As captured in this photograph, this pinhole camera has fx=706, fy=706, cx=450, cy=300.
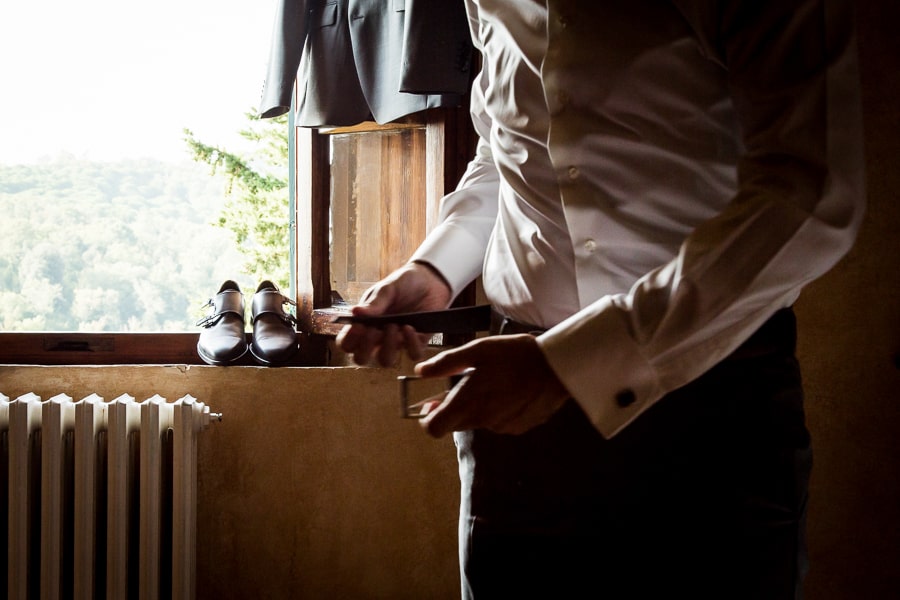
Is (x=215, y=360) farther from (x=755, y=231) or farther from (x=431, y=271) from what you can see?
(x=755, y=231)

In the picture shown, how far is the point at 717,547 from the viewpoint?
646 mm

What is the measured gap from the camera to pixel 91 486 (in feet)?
6.09

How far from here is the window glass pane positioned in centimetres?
229

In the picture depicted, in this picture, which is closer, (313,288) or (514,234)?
(514,234)

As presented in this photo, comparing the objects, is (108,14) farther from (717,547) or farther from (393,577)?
(717,547)

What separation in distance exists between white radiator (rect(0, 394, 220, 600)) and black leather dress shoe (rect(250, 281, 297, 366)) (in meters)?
0.22

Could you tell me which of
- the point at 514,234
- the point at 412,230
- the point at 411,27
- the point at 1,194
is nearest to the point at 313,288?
the point at 412,230

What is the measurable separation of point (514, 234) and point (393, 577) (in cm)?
149

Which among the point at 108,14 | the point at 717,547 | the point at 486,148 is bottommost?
the point at 717,547

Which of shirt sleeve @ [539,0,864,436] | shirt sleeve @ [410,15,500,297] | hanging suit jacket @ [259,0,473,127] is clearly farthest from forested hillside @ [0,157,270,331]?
shirt sleeve @ [539,0,864,436]

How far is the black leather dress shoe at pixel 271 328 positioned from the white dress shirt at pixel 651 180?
116 centimetres

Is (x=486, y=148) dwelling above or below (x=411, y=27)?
below

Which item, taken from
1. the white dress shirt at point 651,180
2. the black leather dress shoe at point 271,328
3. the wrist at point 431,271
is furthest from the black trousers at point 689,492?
the black leather dress shoe at point 271,328

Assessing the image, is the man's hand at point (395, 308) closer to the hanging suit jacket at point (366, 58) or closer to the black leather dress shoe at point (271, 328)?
the hanging suit jacket at point (366, 58)
